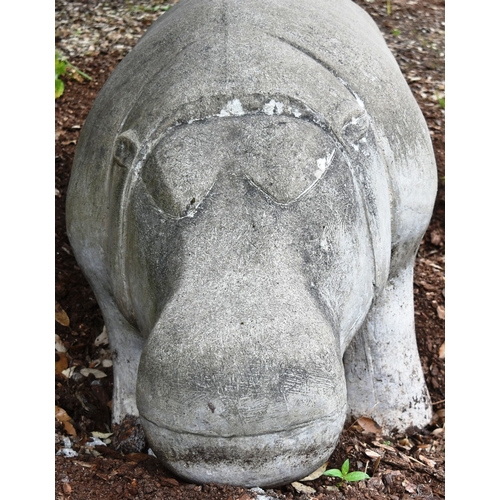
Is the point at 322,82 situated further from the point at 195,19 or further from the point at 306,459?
the point at 306,459

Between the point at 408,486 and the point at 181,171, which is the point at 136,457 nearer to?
the point at 408,486

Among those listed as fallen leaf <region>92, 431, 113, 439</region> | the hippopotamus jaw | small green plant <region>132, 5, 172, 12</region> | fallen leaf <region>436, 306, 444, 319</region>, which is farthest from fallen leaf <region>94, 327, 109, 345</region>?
small green plant <region>132, 5, 172, 12</region>

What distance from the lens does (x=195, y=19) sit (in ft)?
8.51

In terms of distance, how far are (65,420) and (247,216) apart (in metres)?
1.31

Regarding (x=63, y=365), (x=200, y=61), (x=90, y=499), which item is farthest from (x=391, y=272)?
(x=63, y=365)

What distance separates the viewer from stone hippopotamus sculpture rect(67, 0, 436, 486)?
206cm

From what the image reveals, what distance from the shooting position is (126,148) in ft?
7.95

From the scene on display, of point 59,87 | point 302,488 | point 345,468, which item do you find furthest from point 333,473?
point 59,87

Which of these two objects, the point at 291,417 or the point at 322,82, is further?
the point at 322,82

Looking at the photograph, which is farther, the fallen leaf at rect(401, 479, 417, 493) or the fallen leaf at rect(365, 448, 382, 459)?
the fallen leaf at rect(365, 448, 382, 459)

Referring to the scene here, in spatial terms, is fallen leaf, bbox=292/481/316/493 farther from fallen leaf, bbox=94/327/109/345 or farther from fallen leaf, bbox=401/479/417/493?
fallen leaf, bbox=94/327/109/345

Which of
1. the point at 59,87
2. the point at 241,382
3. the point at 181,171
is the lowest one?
the point at 241,382

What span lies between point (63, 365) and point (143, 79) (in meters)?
1.43

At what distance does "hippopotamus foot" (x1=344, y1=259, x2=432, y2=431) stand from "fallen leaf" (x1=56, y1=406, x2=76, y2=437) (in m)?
0.98
